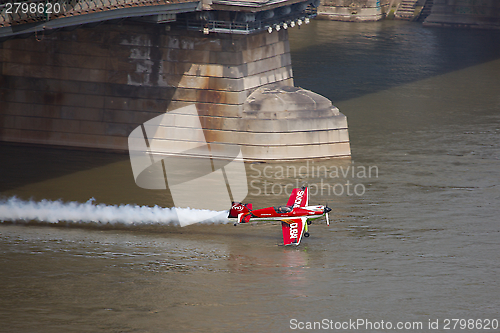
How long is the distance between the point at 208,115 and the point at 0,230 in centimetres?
1854

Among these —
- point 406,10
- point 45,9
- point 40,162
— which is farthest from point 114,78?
point 406,10

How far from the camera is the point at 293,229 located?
34406 millimetres

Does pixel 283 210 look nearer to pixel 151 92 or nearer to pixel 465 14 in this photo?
pixel 151 92

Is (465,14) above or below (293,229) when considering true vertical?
above

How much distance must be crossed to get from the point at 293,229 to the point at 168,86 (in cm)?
1897

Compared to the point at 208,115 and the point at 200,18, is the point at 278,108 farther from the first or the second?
the point at 200,18

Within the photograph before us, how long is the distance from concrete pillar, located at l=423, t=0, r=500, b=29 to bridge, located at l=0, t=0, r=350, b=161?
5958 cm

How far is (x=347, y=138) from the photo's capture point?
49250 millimetres

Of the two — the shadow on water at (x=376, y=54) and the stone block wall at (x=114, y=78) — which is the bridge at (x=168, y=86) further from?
the shadow on water at (x=376, y=54)

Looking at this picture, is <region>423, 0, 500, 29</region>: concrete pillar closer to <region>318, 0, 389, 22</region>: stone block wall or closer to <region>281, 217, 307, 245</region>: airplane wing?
<region>318, 0, 389, 22</region>: stone block wall

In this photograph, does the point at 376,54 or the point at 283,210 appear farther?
the point at 376,54

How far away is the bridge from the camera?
155 feet

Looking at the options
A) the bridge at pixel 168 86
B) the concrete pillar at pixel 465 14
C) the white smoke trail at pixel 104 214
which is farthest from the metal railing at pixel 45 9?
the concrete pillar at pixel 465 14

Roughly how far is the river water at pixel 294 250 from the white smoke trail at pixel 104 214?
315 millimetres
